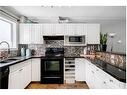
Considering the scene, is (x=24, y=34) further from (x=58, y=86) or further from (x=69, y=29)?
(x=58, y=86)

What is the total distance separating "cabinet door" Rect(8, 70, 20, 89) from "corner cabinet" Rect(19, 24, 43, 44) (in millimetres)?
1781

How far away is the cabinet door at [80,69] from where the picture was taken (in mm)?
4363

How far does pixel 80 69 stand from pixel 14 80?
2050 millimetres

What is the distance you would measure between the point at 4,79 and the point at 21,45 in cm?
264

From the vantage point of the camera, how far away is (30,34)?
4.70m

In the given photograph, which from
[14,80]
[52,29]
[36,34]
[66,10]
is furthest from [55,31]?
[14,80]

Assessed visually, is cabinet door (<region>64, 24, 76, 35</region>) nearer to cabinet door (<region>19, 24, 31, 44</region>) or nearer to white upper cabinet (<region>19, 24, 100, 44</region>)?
white upper cabinet (<region>19, 24, 100, 44</region>)

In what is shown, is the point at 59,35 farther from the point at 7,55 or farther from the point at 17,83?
the point at 17,83

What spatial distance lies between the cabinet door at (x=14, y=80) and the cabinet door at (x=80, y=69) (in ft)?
5.92

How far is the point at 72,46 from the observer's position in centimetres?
496

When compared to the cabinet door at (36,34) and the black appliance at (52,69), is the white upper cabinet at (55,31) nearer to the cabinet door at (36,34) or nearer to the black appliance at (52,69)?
the cabinet door at (36,34)

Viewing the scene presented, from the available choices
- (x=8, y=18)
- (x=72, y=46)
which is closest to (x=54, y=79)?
(x=72, y=46)

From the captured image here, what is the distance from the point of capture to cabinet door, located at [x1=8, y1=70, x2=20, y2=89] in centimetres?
260

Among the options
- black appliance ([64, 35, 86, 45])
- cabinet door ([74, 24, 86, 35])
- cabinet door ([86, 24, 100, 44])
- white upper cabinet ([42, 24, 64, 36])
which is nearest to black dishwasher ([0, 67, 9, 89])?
white upper cabinet ([42, 24, 64, 36])
